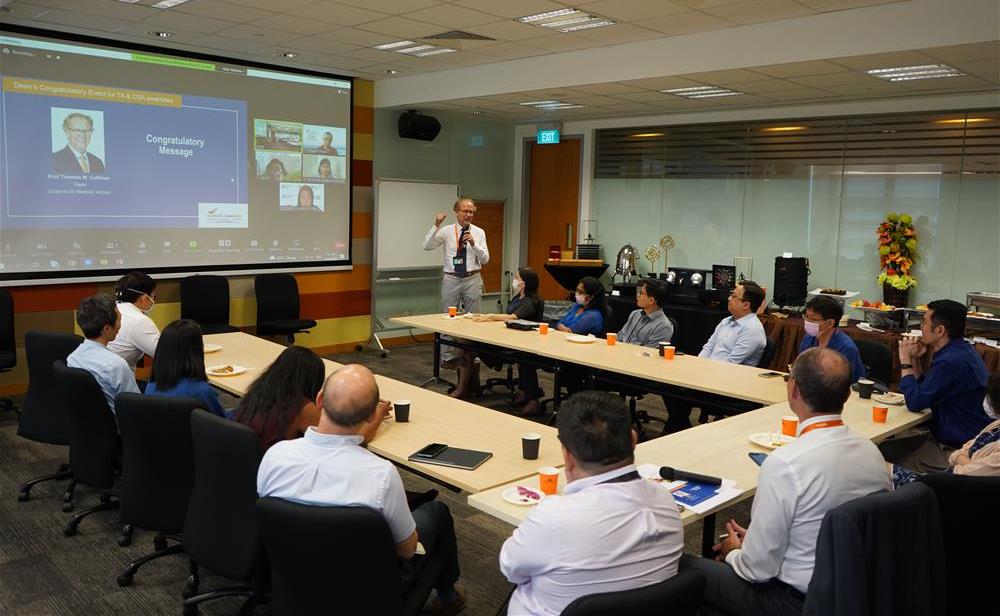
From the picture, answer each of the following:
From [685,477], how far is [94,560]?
282 cm

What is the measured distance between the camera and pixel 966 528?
2451 mm

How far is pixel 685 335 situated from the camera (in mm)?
8281

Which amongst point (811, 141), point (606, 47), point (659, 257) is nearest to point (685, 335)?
point (659, 257)

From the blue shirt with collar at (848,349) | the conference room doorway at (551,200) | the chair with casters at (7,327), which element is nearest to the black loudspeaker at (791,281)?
the conference room doorway at (551,200)

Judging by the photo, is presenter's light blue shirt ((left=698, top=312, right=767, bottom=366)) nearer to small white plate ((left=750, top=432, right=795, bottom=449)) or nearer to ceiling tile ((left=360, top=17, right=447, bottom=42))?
small white plate ((left=750, top=432, right=795, bottom=449))

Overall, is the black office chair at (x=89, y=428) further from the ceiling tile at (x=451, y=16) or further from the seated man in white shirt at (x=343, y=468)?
the ceiling tile at (x=451, y=16)

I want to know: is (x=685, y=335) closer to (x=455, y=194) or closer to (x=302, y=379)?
(x=455, y=194)

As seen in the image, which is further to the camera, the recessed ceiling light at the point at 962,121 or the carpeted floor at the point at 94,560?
the recessed ceiling light at the point at 962,121

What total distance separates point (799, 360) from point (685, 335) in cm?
582

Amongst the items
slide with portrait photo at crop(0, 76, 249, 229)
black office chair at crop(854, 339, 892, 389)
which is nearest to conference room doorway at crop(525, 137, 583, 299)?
slide with portrait photo at crop(0, 76, 249, 229)

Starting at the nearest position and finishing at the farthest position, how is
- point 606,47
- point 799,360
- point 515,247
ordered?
point 799,360 → point 606,47 → point 515,247

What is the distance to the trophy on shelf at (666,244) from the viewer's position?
9.28 metres

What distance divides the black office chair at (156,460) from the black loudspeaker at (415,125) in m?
6.42

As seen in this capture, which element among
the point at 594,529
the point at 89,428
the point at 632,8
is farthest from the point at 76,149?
the point at 594,529
